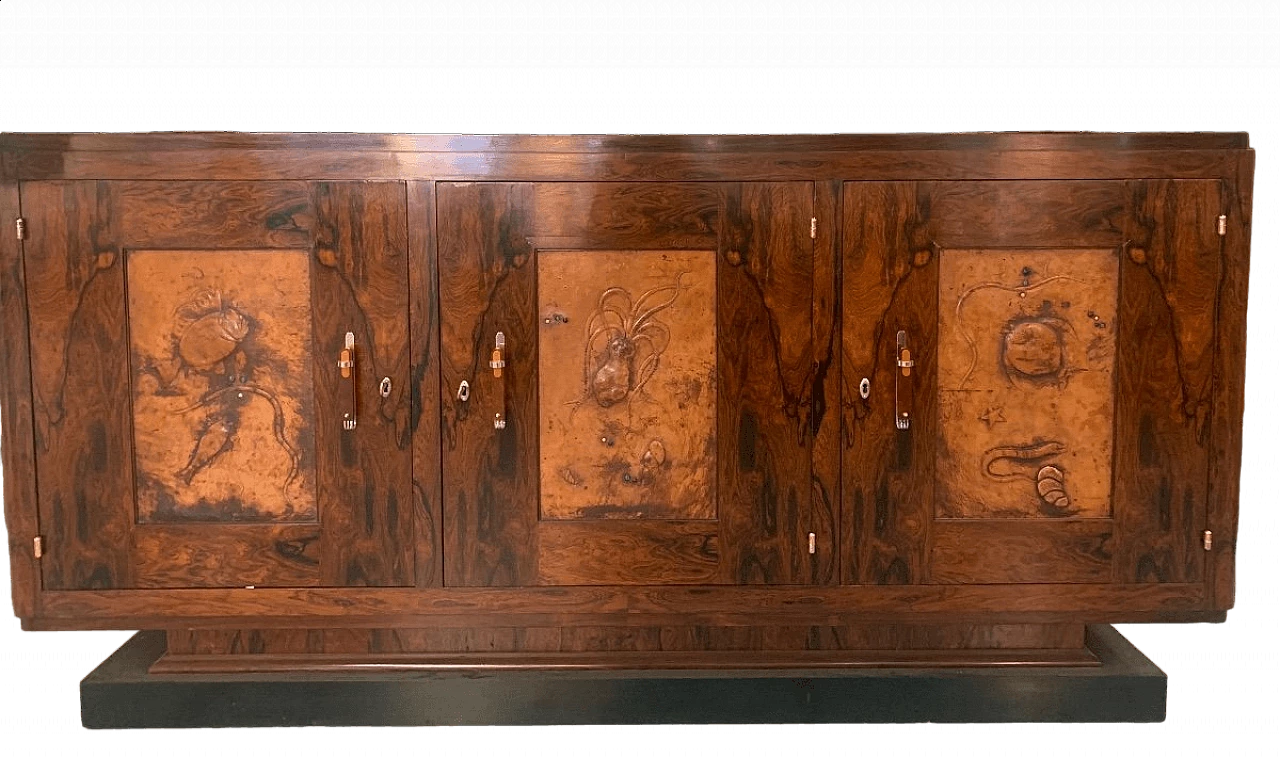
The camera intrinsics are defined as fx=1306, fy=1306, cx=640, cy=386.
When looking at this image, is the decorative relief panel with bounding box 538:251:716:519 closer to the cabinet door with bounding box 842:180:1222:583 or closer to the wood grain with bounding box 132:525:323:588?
the cabinet door with bounding box 842:180:1222:583

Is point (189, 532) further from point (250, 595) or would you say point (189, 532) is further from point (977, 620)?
point (977, 620)

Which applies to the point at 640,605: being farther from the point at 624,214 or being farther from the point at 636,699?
the point at 624,214

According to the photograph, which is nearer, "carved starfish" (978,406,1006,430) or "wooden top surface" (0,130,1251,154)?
"wooden top surface" (0,130,1251,154)

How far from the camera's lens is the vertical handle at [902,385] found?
3.44 metres

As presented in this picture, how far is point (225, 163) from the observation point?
3.39 m

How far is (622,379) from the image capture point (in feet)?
11.4

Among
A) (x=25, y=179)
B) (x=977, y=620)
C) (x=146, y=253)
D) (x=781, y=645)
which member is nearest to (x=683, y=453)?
(x=781, y=645)

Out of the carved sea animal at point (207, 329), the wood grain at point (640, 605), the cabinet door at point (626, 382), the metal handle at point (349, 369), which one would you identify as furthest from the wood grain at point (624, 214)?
the wood grain at point (640, 605)

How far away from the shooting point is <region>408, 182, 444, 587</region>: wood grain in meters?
3.42

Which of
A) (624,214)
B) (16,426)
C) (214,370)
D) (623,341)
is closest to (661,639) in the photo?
(623,341)

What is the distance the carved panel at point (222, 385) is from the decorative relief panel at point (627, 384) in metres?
0.66

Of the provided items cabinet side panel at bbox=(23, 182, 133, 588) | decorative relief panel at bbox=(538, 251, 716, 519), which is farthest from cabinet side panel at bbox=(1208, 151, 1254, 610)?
cabinet side panel at bbox=(23, 182, 133, 588)

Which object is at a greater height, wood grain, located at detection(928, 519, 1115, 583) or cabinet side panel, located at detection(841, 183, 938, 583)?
cabinet side panel, located at detection(841, 183, 938, 583)

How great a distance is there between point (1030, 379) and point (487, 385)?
1.44 meters
